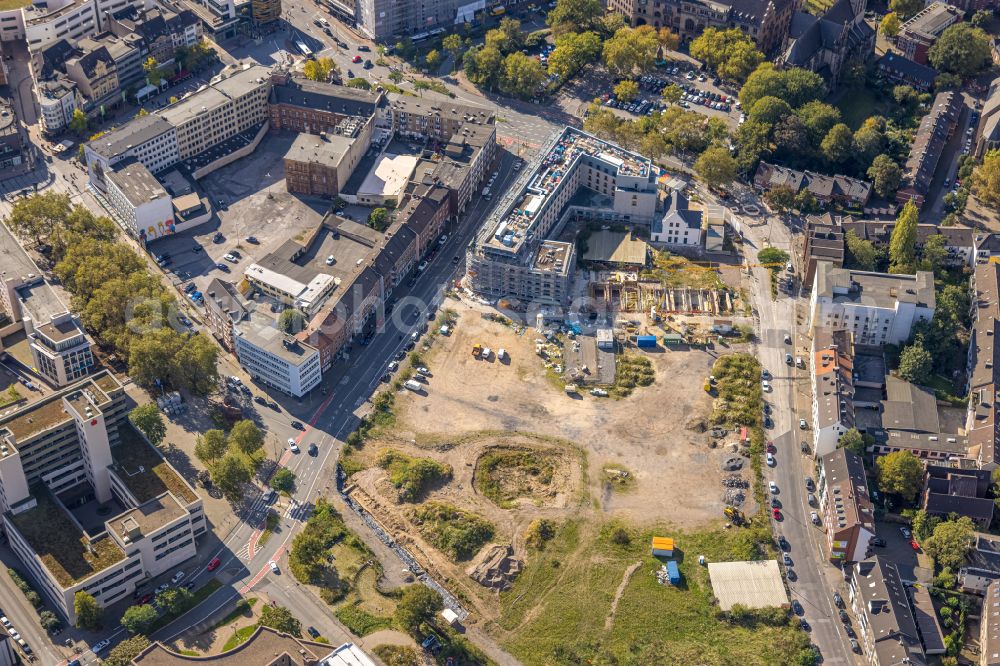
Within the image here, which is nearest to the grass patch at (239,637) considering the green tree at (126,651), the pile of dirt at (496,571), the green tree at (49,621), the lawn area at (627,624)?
the green tree at (126,651)

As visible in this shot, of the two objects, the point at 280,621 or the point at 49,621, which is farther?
the point at 49,621

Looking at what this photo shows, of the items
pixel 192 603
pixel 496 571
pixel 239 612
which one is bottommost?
pixel 239 612

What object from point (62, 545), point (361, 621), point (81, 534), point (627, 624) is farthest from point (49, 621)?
point (627, 624)

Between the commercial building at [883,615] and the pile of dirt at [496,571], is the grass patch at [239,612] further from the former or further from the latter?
the commercial building at [883,615]

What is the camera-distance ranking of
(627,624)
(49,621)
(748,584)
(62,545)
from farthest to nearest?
1. (748,584)
2. (62,545)
3. (627,624)
4. (49,621)

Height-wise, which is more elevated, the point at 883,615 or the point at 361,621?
the point at 883,615

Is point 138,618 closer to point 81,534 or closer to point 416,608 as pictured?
point 81,534
